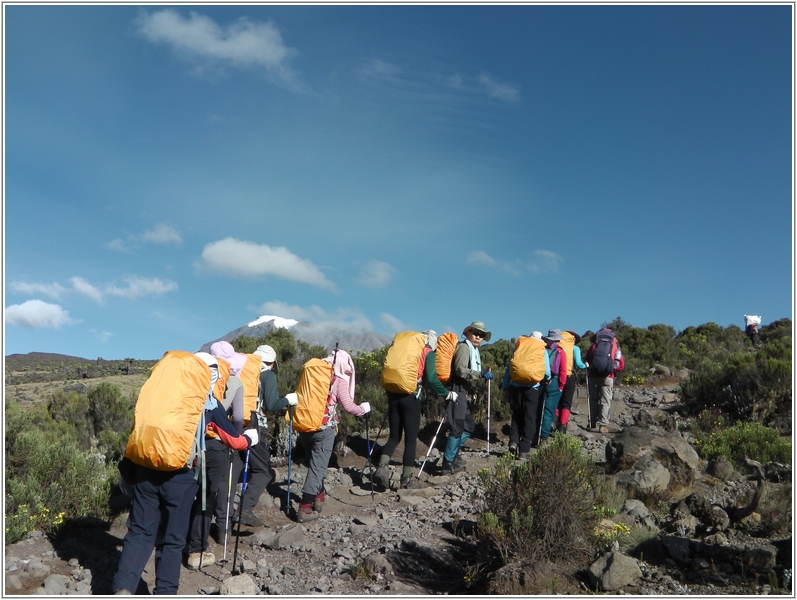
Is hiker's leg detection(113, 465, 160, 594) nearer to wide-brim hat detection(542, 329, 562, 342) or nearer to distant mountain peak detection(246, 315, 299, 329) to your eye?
wide-brim hat detection(542, 329, 562, 342)

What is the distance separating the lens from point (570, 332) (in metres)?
11.2

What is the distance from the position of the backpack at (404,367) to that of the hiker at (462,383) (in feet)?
2.31

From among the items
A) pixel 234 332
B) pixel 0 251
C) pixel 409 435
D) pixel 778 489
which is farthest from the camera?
pixel 234 332

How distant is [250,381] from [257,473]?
1.27 meters

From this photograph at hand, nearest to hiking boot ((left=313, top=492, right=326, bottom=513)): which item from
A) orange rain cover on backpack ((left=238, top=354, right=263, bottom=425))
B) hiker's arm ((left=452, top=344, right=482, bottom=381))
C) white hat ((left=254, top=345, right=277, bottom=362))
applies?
orange rain cover on backpack ((left=238, top=354, right=263, bottom=425))

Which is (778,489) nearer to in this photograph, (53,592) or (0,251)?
(53,592)

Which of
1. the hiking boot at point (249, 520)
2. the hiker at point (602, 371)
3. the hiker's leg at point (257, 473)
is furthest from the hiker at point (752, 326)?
the hiking boot at point (249, 520)

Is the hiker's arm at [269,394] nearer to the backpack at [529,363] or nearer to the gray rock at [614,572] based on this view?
A: the gray rock at [614,572]

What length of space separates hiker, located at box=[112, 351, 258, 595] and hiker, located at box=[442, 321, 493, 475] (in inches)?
171

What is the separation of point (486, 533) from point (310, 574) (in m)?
1.70

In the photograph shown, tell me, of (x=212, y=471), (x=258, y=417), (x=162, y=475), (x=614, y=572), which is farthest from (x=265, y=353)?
(x=614, y=572)

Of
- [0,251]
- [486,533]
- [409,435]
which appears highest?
[0,251]

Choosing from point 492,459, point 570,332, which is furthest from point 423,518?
point 570,332

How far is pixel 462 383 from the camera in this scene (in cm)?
873
